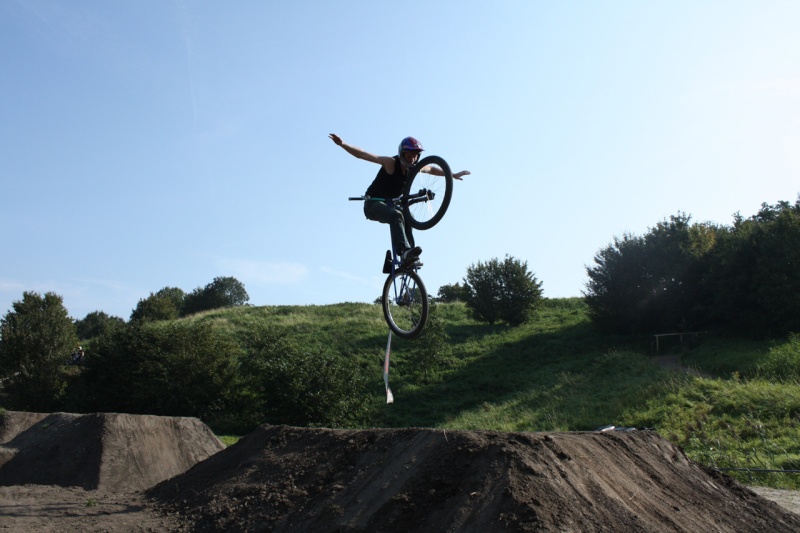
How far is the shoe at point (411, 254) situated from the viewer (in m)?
9.41

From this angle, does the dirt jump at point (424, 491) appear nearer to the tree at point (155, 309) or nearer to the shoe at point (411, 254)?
the shoe at point (411, 254)

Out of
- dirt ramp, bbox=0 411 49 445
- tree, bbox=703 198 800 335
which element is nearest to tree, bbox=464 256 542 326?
tree, bbox=703 198 800 335

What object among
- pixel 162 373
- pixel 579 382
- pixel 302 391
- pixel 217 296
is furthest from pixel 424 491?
pixel 217 296

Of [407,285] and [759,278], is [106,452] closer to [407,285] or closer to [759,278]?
A: [407,285]

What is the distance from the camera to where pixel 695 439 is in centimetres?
2031

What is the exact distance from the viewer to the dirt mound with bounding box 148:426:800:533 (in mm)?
7750

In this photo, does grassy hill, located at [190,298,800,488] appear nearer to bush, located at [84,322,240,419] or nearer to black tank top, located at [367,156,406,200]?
bush, located at [84,322,240,419]

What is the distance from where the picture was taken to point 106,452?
16453mm

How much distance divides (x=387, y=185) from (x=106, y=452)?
11.8 meters

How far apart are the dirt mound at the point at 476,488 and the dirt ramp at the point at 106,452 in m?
4.50

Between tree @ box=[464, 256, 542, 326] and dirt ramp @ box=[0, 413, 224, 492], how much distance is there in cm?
3111

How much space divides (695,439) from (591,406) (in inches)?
293

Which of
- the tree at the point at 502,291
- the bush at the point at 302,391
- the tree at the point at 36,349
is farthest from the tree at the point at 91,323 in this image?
the bush at the point at 302,391

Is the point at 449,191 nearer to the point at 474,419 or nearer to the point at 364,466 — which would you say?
the point at 364,466
